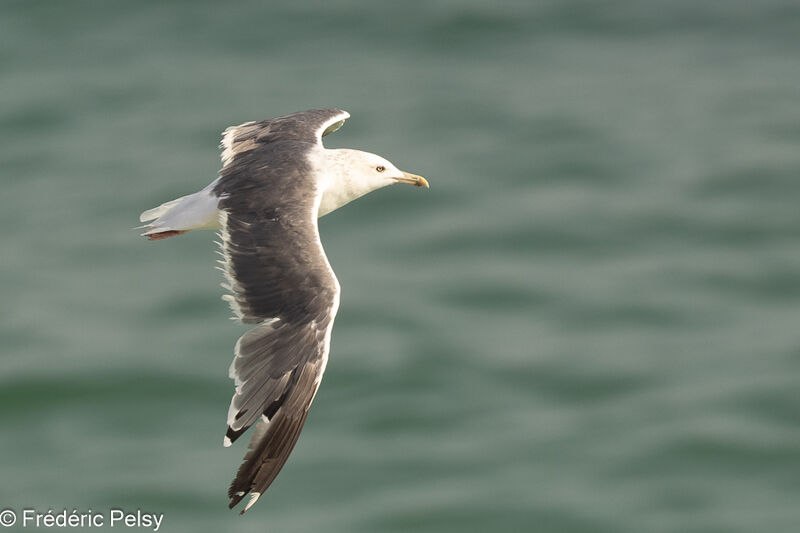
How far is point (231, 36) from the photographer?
25812 mm

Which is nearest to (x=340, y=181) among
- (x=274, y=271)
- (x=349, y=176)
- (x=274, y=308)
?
(x=349, y=176)

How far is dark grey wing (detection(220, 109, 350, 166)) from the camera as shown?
12.2m

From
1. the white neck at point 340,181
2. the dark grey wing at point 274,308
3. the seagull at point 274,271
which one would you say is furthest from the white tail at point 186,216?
the white neck at point 340,181

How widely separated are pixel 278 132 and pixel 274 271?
279 cm

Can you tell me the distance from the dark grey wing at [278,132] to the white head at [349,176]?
0.49 meters

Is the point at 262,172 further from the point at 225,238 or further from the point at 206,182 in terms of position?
the point at 206,182

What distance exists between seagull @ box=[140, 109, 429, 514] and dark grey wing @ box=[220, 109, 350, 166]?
0.20m

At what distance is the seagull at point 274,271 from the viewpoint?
9.17 metres

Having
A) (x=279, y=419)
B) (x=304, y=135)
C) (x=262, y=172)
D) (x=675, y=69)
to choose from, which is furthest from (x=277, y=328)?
(x=675, y=69)

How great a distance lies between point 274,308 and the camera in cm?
974

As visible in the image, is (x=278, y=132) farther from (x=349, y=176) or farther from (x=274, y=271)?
(x=274, y=271)

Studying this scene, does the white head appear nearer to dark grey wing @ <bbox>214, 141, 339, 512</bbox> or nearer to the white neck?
the white neck

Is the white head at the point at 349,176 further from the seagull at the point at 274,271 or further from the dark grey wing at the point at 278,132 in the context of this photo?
the dark grey wing at the point at 278,132

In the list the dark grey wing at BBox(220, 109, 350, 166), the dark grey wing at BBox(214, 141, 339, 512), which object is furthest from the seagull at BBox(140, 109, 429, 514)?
the dark grey wing at BBox(220, 109, 350, 166)
